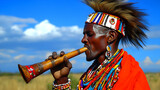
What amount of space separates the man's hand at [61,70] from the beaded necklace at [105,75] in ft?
1.12

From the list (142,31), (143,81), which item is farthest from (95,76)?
(142,31)

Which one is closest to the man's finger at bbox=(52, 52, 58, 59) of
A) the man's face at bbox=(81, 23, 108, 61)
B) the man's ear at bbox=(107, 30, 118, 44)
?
the man's face at bbox=(81, 23, 108, 61)

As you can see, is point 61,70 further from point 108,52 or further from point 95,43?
point 108,52

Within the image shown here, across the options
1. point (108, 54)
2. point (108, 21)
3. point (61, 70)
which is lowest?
point (61, 70)

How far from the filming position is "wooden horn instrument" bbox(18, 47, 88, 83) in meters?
3.14

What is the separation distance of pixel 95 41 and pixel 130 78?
31.1 inches

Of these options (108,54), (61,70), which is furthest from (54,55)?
(108,54)

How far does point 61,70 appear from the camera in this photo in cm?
345

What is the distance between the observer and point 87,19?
3.54m

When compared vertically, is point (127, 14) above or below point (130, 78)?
above

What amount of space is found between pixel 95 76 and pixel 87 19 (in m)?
0.99

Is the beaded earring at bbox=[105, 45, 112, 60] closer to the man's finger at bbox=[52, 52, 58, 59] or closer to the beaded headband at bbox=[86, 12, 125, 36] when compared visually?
the beaded headband at bbox=[86, 12, 125, 36]

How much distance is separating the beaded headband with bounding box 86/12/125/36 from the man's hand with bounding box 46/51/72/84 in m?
0.78

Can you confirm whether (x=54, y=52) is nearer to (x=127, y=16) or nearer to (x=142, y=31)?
(x=127, y=16)
